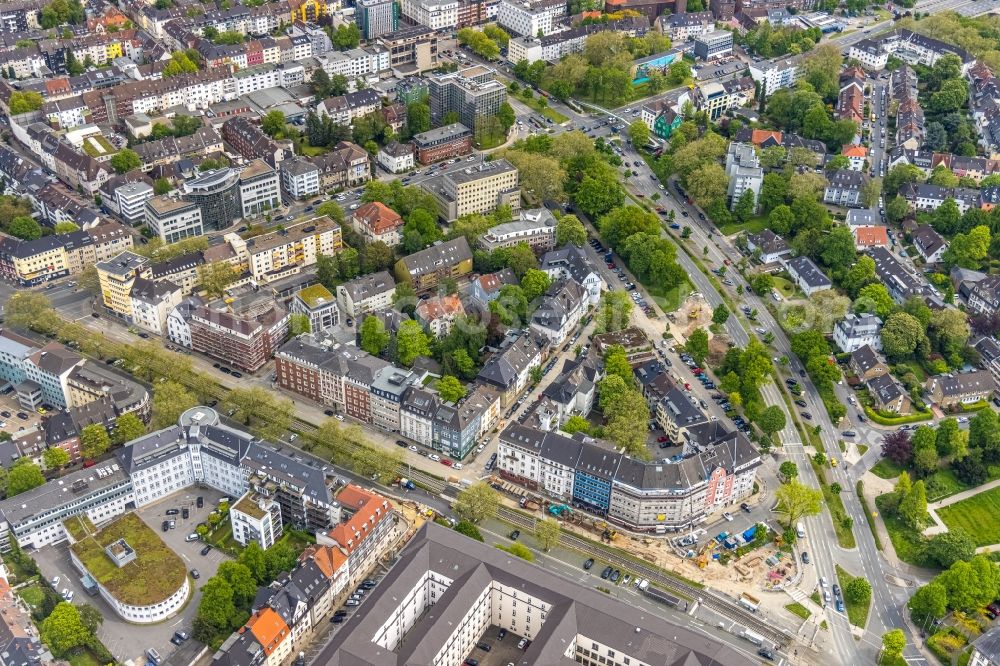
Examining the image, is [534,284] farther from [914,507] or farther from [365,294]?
[914,507]

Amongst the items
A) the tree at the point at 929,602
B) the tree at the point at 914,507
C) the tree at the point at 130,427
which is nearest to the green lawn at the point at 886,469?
the tree at the point at 914,507

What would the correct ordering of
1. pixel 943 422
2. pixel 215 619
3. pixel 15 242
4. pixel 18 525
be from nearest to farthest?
1. pixel 215 619
2. pixel 18 525
3. pixel 943 422
4. pixel 15 242

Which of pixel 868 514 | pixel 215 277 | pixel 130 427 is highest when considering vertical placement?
pixel 215 277

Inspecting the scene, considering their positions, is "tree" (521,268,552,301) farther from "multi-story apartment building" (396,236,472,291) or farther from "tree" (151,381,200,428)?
"tree" (151,381,200,428)

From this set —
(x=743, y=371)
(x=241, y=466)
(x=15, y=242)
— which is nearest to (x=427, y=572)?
(x=241, y=466)

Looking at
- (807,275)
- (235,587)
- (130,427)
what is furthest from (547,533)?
(807,275)

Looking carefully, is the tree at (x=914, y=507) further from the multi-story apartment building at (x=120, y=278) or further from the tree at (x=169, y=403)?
the multi-story apartment building at (x=120, y=278)

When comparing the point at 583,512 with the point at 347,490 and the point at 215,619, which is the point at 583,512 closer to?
the point at 347,490
